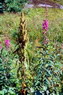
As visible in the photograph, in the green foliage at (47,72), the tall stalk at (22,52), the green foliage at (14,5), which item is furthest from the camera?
the green foliage at (14,5)

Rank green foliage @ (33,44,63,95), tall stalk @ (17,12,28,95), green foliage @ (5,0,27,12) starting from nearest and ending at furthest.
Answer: tall stalk @ (17,12,28,95), green foliage @ (33,44,63,95), green foliage @ (5,0,27,12)

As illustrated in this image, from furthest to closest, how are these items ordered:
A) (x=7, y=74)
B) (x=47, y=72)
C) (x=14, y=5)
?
(x=14, y=5)
(x=7, y=74)
(x=47, y=72)

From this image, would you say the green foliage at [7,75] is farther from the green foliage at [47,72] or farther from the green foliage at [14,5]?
the green foliage at [14,5]

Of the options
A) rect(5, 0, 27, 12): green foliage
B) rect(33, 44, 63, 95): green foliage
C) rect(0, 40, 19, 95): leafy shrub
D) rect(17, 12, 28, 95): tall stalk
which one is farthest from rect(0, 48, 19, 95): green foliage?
rect(5, 0, 27, 12): green foliage

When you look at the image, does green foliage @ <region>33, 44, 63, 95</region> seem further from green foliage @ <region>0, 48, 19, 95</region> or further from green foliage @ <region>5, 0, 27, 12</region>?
green foliage @ <region>5, 0, 27, 12</region>

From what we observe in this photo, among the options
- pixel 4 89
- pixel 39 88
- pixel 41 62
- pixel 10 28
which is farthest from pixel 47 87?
pixel 10 28

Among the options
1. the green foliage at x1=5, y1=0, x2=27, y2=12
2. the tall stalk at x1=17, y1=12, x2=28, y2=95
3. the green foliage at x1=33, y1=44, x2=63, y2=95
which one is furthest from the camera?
the green foliage at x1=5, y1=0, x2=27, y2=12

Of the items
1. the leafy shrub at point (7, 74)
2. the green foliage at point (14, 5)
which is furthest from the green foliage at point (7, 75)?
the green foliage at point (14, 5)

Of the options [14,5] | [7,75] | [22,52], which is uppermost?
[22,52]

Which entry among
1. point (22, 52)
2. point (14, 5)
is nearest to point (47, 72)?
point (22, 52)

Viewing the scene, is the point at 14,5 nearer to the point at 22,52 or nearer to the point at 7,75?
the point at 7,75

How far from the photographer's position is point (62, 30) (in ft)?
29.8

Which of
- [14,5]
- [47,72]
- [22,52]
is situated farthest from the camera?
[14,5]

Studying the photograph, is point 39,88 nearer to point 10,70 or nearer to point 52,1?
point 10,70
